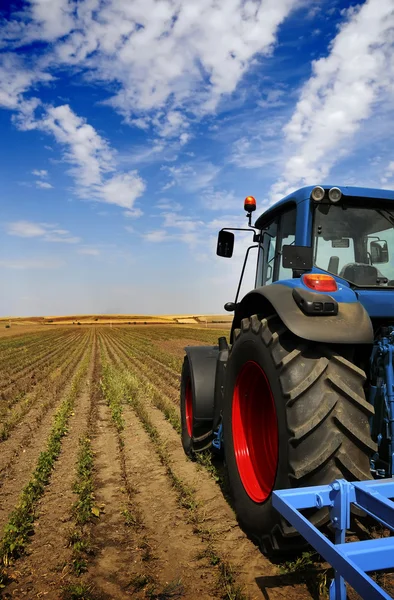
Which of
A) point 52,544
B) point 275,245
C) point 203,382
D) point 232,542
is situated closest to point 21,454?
point 52,544

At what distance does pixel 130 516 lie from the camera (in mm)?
3279

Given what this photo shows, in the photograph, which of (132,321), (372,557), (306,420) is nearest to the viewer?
(372,557)

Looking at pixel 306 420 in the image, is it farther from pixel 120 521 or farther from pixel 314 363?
pixel 120 521

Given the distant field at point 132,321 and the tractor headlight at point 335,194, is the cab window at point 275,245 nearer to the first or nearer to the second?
the tractor headlight at point 335,194

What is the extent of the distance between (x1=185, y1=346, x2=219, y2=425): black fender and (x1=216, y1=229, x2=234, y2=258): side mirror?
1167 millimetres

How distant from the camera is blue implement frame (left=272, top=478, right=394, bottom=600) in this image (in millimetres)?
1302

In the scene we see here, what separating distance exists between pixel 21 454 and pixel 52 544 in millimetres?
2506

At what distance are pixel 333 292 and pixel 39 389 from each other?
29.5ft

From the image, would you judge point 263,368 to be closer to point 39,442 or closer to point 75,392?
point 39,442

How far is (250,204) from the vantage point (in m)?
4.31

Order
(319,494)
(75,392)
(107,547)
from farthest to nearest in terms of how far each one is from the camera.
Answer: (75,392) < (107,547) < (319,494)

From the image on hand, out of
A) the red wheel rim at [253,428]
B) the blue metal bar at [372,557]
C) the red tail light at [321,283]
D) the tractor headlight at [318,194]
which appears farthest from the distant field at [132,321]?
the blue metal bar at [372,557]

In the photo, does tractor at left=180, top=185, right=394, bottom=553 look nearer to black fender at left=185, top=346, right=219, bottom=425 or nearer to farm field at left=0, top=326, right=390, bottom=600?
farm field at left=0, top=326, right=390, bottom=600

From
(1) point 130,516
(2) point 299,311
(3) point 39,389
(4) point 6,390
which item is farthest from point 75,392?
(2) point 299,311
